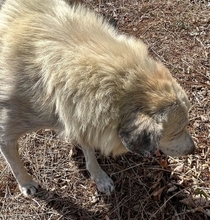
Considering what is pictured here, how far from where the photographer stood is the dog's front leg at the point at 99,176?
11.8ft

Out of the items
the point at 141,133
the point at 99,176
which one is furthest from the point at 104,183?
the point at 141,133

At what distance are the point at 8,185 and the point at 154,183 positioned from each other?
132cm

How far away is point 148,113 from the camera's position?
8.32 feet

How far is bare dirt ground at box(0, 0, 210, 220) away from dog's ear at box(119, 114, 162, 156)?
110 centimetres

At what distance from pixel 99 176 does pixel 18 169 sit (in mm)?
708

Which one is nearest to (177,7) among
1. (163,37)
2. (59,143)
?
(163,37)

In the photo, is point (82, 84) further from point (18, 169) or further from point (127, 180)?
point (127, 180)

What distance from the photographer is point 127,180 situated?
367 cm

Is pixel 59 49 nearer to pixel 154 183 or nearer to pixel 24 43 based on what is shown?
pixel 24 43

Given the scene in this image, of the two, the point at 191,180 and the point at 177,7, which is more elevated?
the point at 177,7

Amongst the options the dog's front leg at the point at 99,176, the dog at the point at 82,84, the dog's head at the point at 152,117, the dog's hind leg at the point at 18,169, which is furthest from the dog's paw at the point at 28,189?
the dog's head at the point at 152,117

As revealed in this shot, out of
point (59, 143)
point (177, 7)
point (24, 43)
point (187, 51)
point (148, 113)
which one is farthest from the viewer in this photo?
point (177, 7)

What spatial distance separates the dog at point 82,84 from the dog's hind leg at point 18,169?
0.11 metres

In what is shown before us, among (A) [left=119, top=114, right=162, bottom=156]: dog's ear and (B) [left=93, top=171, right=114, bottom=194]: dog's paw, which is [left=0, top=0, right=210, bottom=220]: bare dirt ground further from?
(A) [left=119, top=114, right=162, bottom=156]: dog's ear
